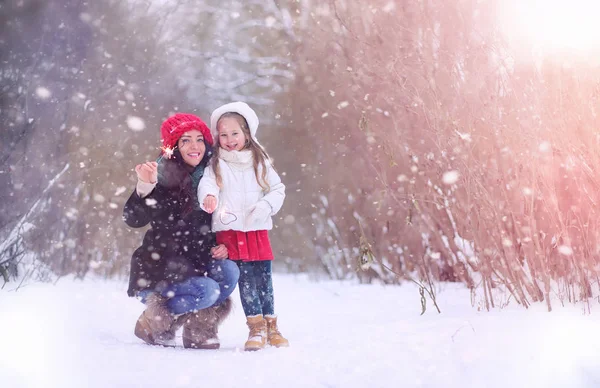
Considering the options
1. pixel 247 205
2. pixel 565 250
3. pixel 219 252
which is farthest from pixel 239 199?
pixel 565 250

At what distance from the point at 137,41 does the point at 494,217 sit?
5.87 m

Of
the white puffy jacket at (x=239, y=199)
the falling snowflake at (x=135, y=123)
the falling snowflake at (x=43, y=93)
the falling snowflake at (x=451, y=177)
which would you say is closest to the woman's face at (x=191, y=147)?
the white puffy jacket at (x=239, y=199)

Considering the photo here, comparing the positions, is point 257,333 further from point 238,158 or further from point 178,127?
point 178,127

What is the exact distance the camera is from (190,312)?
3.28m

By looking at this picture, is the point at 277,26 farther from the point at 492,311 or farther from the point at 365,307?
the point at 492,311

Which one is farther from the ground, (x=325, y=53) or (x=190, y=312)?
(x=325, y=53)

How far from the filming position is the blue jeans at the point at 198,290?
3.20m

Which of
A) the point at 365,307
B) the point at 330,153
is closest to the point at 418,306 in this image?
the point at 365,307

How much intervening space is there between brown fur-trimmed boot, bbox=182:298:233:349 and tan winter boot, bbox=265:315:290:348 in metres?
0.26

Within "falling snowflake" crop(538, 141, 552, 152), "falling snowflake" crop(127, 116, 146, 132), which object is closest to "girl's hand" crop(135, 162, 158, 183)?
"falling snowflake" crop(538, 141, 552, 152)

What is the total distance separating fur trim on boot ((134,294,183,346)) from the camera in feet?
10.5

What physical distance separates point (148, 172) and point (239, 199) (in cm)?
49

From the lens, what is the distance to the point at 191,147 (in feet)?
11.1

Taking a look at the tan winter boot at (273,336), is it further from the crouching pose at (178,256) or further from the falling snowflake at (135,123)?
the falling snowflake at (135,123)
